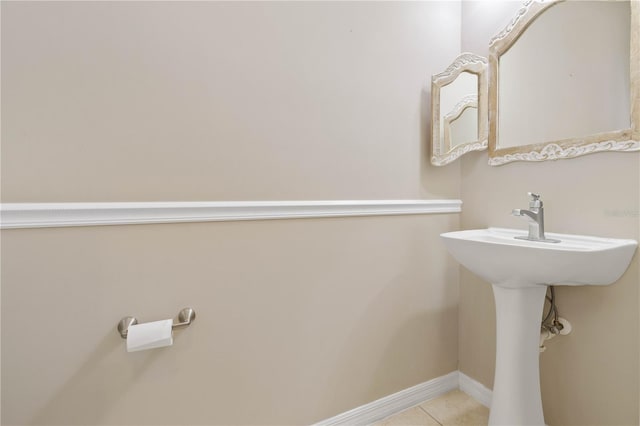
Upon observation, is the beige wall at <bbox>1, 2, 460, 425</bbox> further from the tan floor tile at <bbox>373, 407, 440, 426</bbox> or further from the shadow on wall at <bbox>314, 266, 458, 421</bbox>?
the tan floor tile at <bbox>373, 407, 440, 426</bbox>

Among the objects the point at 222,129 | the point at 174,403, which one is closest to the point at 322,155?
the point at 222,129

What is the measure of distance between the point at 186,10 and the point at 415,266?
1363 millimetres

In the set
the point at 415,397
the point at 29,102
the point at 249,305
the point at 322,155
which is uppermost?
the point at 29,102

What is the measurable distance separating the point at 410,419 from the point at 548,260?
975 millimetres

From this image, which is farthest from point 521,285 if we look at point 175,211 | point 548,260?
point 175,211

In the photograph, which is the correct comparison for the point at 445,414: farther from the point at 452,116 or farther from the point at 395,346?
the point at 452,116

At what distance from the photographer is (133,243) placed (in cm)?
86

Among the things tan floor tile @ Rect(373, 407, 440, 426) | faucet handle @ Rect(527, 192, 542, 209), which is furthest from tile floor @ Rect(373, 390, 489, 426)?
faucet handle @ Rect(527, 192, 542, 209)

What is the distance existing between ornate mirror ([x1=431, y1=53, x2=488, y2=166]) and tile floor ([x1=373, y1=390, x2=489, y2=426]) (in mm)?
→ 1165

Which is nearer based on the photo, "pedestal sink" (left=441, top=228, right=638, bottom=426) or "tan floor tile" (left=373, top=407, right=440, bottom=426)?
"pedestal sink" (left=441, top=228, right=638, bottom=426)

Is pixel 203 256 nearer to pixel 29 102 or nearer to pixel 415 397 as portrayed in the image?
pixel 29 102

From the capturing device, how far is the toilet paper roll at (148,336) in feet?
2.57

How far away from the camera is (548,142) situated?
107 cm

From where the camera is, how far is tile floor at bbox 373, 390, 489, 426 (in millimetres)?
1231
